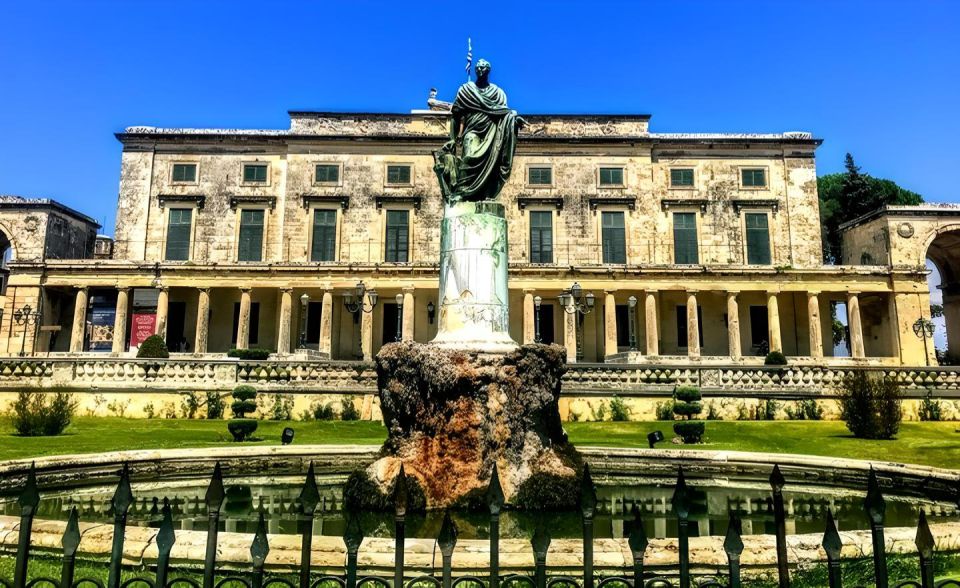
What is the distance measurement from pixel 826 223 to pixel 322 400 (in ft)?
169

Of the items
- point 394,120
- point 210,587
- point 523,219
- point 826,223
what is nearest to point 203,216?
point 394,120

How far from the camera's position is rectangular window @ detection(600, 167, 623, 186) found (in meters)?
39.0

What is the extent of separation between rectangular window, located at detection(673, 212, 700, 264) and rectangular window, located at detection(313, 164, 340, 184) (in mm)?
20907

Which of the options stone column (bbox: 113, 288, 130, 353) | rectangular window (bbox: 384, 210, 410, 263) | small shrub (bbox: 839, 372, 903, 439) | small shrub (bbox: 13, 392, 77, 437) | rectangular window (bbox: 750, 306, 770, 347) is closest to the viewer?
small shrub (bbox: 13, 392, 77, 437)

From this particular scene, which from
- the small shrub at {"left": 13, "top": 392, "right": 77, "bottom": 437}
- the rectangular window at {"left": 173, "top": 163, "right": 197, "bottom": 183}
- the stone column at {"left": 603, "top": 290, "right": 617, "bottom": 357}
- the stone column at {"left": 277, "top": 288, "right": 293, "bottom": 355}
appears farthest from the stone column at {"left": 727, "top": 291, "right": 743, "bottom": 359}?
the rectangular window at {"left": 173, "top": 163, "right": 197, "bottom": 183}

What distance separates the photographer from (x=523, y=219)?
1516 inches

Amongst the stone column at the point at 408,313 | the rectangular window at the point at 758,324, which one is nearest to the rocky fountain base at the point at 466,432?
the stone column at the point at 408,313

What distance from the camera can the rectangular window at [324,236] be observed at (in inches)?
1497

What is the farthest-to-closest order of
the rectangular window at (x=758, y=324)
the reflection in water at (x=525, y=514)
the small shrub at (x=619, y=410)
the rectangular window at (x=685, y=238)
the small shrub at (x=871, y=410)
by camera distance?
1. the rectangular window at (x=685, y=238)
2. the rectangular window at (x=758, y=324)
3. the small shrub at (x=619, y=410)
4. the small shrub at (x=871, y=410)
5. the reflection in water at (x=525, y=514)

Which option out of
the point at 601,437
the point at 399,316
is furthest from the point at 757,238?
the point at 601,437

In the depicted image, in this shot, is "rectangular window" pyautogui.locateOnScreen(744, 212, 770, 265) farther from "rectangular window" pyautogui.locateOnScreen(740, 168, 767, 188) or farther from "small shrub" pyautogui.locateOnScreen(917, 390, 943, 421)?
"small shrub" pyautogui.locateOnScreen(917, 390, 943, 421)

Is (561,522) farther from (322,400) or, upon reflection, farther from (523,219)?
(523,219)

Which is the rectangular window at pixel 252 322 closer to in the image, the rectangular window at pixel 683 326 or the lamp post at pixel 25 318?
the lamp post at pixel 25 318

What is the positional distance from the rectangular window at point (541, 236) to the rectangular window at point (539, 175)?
1900 mm
